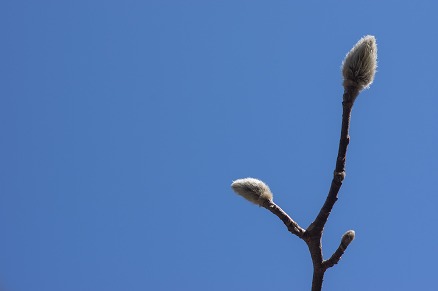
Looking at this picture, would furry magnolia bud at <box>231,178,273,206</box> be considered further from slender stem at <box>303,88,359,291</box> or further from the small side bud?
the small side bud

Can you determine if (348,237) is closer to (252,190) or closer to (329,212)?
(329,212)

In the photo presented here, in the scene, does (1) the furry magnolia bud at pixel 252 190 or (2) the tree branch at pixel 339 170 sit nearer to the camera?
(2) the tree branch at pixel 339 170

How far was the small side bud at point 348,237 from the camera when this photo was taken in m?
3.32

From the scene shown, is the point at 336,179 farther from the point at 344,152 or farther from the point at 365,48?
the point at 365,48

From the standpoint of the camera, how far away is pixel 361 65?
311cm

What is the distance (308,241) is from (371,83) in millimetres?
914

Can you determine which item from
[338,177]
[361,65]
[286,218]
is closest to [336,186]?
[338,177]

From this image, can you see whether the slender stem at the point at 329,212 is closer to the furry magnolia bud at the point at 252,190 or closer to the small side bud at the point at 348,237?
the small side bud at the point at 348,237

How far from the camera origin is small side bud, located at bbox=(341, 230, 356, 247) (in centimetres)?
332

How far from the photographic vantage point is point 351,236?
3328mm

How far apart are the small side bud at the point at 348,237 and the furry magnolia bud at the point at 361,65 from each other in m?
0.75

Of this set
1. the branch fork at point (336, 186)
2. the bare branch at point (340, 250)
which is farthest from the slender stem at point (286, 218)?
the bare branch at point (340, 250)

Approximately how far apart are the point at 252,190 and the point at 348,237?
561mm

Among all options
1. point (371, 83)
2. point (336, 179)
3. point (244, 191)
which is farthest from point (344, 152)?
point (244, 191)
